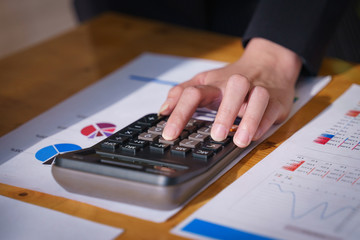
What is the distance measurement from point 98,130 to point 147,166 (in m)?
0.17

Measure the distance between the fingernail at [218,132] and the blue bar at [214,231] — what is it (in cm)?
12

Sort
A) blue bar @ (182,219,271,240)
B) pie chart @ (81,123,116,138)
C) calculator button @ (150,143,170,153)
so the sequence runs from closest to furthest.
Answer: blue bar @ (182,219,271,240)
calculator button @ (150,143,170,153)
pie chart @ (81,123,116,138)

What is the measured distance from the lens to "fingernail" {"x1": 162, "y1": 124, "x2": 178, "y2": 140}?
1.84 feet

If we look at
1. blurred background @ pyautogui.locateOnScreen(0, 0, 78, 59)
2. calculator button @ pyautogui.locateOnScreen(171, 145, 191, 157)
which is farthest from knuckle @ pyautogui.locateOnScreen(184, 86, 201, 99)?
blurred background @ pyautogui.locateOnScreen(0, 0, 78, 59)

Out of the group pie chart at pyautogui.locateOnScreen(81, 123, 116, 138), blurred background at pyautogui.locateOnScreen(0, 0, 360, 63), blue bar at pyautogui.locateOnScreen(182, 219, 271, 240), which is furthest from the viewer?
blurred background at pyautogui.locateOnScreen(0, 0, 360, 63)

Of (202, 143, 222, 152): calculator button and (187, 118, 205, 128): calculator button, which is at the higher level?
(187, 118, 205, 128): calculator button

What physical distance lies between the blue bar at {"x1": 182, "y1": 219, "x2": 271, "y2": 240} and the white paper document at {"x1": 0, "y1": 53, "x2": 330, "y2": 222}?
31 mm

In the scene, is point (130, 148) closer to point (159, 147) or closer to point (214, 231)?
point (159, 147)

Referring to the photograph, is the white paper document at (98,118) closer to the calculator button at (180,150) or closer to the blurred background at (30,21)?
the calculator button at (180,150)

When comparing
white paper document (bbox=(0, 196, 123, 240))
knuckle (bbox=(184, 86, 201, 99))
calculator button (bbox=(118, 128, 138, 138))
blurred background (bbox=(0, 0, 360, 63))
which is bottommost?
blurred background (bbox=(0, 0, 360, 63))

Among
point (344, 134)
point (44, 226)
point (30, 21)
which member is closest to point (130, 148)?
point (44, 226)

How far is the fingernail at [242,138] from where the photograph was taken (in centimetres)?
56

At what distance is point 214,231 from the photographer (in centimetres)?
44

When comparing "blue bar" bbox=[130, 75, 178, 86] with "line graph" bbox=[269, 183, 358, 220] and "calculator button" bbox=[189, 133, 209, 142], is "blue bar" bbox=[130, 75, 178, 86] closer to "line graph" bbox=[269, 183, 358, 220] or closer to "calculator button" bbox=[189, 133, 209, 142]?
"calculator button" bbox=[189, 133, 209, 142]
